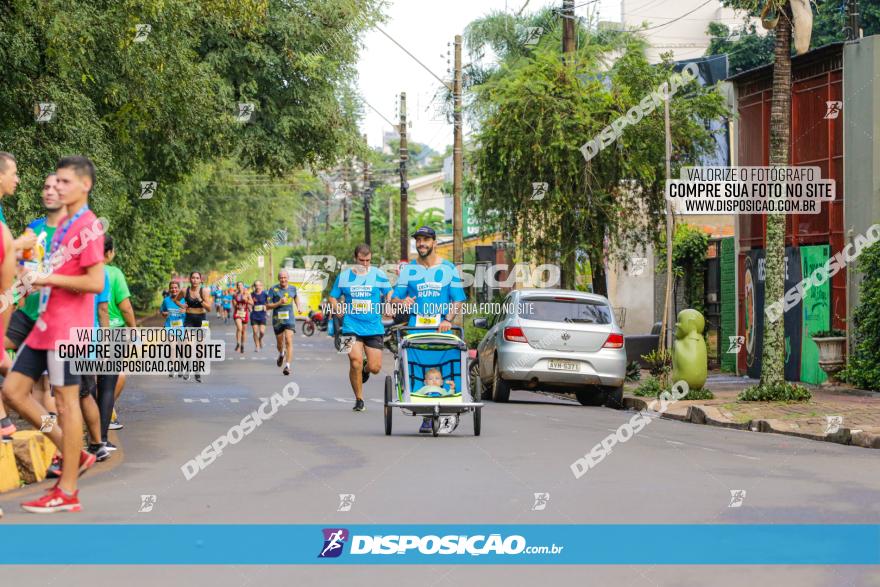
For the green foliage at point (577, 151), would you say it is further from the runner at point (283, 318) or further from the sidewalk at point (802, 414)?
the sidewalk at point (802, 414)

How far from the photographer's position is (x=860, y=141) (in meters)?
23.0

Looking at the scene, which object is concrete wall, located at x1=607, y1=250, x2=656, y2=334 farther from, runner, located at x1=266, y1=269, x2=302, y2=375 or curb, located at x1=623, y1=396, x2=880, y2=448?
curb, located at x1=623, y1=396, x2=880, y2=448

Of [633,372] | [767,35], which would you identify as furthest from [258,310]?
[767,35]

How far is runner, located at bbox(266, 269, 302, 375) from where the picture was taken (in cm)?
2652

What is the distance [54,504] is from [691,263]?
2482 cm

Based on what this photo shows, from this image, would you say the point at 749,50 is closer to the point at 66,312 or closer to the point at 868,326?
the point at 868,326

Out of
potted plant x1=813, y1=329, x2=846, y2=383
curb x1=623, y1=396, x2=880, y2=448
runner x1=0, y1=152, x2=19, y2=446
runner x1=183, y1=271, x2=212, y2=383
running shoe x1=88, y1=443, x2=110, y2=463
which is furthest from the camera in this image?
runner x1=183, y1=271, x2=212, y2=383

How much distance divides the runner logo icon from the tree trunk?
41.6 ft

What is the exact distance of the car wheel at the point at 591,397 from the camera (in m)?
21.7

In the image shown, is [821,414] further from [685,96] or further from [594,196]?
[685,96]

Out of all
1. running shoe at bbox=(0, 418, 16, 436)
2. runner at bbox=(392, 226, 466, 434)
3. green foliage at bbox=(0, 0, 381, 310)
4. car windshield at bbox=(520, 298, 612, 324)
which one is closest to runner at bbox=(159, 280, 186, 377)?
green foliage at bbox=(0, 0, 381, 310)

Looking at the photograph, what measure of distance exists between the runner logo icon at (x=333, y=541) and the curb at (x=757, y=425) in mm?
8215

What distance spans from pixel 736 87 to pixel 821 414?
12629mm

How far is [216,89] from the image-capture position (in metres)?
25.1
